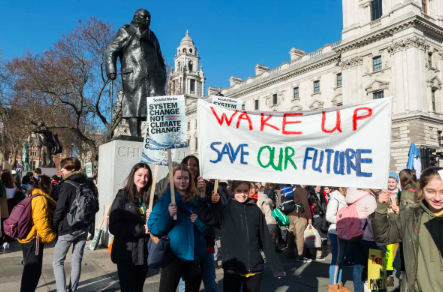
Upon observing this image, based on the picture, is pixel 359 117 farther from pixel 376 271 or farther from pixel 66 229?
pixel 66 229

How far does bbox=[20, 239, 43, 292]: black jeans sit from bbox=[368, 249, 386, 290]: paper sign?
392 centimetres

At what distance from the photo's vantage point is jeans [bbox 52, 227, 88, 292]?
12.9ft

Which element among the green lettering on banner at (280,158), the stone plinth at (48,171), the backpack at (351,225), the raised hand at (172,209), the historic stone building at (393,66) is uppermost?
the historic stone building at (393,66)

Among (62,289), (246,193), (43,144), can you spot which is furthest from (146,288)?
(43,144)

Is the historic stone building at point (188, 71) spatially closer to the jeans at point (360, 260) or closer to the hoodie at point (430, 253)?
the jeans at point (360, 260)

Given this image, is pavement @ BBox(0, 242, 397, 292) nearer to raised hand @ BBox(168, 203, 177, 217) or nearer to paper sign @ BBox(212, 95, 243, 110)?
raised hand @ BBox(168, 203, 177, 217)

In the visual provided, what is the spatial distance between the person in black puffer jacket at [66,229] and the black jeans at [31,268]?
23 centimetres

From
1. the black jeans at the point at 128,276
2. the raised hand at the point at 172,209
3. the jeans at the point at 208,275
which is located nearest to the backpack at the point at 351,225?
the jeans at the point at 208,275

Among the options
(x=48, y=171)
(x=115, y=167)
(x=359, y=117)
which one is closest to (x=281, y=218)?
(x=115, y=167)

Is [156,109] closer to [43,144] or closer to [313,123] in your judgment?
[313,123]

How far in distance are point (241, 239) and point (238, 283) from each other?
0.45 metres

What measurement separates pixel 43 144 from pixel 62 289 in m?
14.8

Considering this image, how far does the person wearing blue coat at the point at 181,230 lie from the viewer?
125 inches

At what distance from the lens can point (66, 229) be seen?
400 cm
